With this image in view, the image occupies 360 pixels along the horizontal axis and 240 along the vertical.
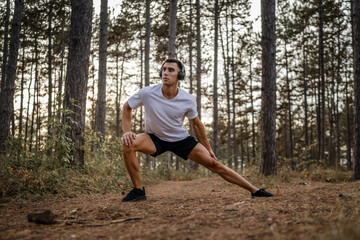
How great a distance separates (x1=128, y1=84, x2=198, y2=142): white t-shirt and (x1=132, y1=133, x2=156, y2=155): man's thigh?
0.62 ft

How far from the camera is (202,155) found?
384cm

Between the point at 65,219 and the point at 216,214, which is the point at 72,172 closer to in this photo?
the point at 65,219

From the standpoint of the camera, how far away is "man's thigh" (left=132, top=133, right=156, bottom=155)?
378 centimetres

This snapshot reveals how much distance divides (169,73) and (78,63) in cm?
356

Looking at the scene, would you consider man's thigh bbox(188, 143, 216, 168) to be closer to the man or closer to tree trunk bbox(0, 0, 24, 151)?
the man

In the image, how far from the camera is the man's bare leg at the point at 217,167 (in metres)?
3.83

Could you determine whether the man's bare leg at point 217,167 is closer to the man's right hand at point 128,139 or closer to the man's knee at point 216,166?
the man's knee at point 216,166

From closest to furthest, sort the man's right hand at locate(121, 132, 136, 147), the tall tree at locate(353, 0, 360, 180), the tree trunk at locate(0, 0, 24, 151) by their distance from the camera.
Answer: the man's right hand at locate(121, 132, 136, 147) < the tall tree at locate(353, 0, 360, 180) < the tree trunk at locate(0, 0, 24, 151)

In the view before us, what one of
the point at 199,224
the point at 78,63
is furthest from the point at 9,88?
the point at 199,224

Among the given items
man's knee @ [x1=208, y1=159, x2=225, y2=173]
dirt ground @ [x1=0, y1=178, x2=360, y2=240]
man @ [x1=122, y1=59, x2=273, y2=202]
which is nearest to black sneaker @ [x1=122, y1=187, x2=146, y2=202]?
man @ [x1=122, y1=59, x2=273, y2=202]

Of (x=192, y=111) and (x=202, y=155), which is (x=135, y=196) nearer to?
(x=202, y=155)

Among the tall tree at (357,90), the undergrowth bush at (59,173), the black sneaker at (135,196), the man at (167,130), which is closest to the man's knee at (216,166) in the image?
the man at (167,130)

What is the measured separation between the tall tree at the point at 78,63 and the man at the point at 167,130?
116 inches

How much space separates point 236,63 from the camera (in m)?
21.8
